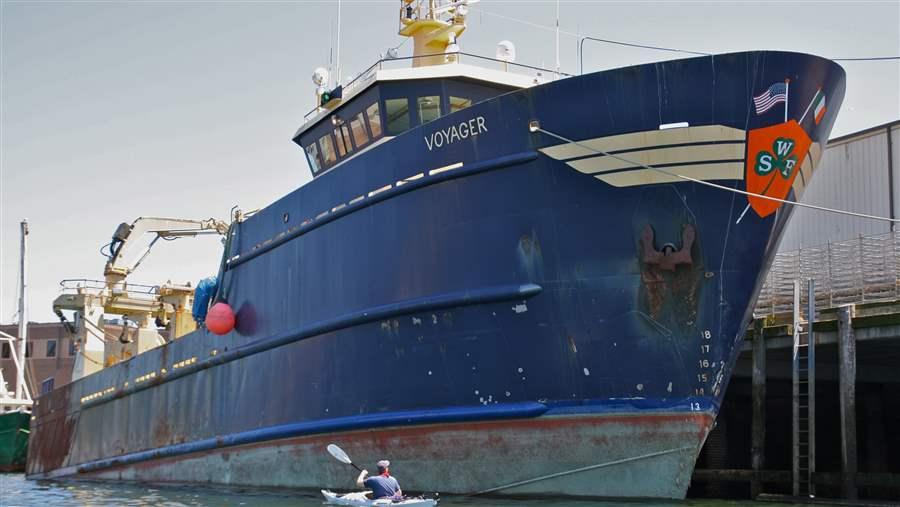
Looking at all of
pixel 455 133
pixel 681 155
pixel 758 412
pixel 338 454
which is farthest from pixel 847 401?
pixel 338 454

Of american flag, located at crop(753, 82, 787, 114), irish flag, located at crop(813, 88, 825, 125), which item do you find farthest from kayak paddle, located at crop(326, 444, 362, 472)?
irish flag, located at crop(813, 88, 825, 125)

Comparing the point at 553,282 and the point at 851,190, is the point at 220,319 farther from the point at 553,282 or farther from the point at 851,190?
the point at 851,190

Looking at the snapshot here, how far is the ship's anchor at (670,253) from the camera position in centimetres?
976

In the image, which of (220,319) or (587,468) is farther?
(220,319)

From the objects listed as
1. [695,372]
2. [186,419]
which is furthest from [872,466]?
[186,419]

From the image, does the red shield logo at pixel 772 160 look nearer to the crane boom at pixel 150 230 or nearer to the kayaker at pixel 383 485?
the kayaker at pixel 383 485

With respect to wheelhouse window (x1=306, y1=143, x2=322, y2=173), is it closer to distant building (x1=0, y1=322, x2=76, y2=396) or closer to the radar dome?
the radar dome

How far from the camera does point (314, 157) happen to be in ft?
46.9

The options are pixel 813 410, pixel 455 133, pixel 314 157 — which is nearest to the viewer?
pixel 455 133

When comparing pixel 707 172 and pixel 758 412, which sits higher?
pixel 707 172

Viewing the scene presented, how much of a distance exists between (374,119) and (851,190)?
25.8ft

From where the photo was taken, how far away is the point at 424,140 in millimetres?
11094

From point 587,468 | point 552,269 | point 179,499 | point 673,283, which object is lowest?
point 179,499

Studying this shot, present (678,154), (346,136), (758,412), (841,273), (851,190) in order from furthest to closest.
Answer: (851,190), (841,273), (346,136), (758,412), (678,154)
